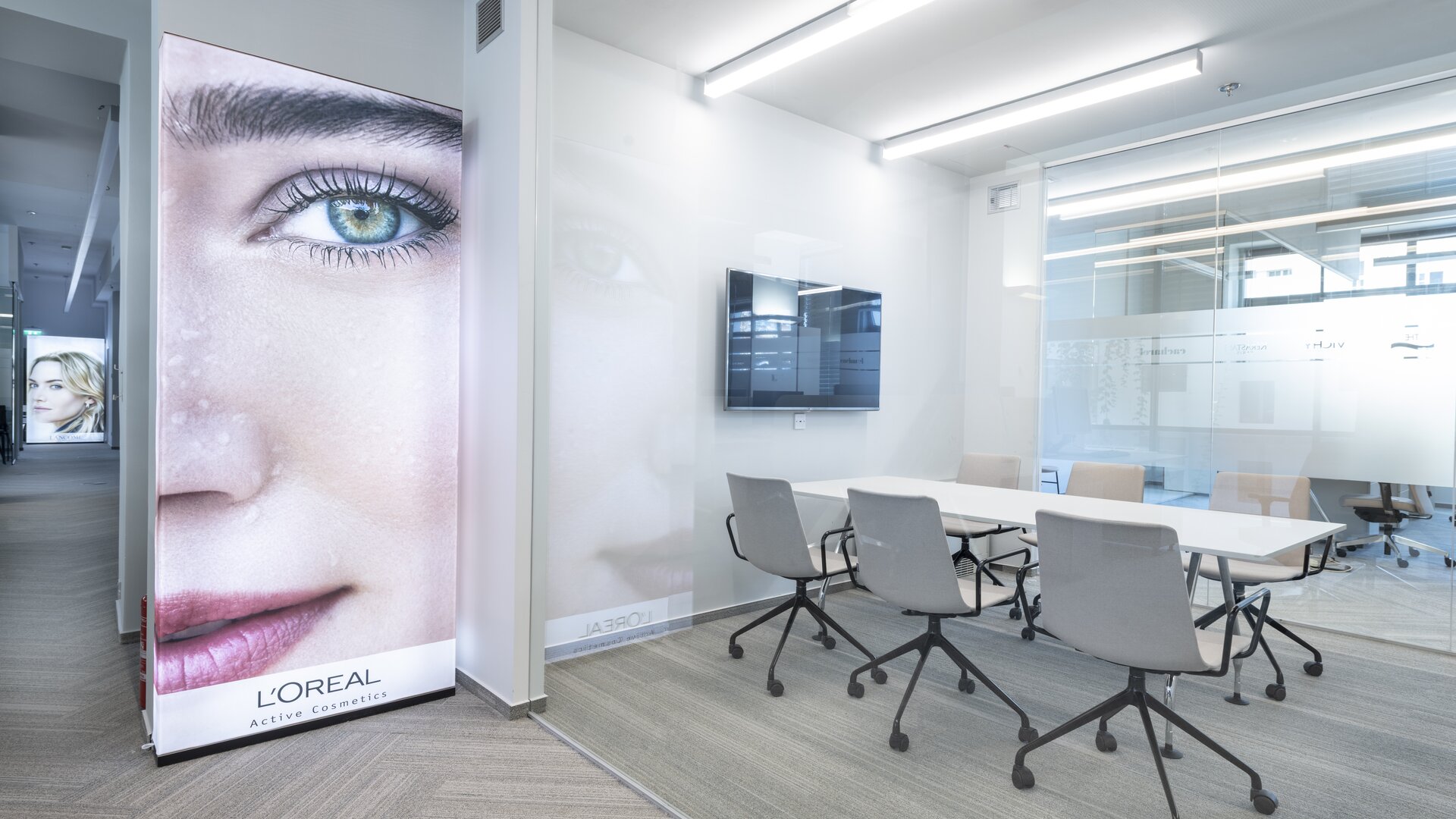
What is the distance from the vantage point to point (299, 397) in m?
2.90

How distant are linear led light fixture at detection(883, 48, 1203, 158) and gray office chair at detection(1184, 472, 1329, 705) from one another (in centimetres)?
110

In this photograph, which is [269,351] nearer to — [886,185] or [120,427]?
[120,427]

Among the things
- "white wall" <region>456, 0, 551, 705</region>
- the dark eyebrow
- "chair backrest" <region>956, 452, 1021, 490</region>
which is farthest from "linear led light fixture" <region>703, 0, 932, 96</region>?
"chair backrest" <region>956, 452, 1021, 490</region>

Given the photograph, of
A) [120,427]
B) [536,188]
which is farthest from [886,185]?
[120,427]

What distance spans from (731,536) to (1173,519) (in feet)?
6.40

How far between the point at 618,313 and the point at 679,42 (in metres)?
1.19

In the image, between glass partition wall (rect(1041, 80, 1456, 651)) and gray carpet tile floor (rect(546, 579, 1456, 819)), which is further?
gray carpet tile floor (rect(546, 579, 1456, 819))

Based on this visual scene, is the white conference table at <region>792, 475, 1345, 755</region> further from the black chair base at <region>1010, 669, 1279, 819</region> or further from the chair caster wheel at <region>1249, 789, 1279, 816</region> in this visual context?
the chair caster wheel at <region>1249, 789, 1279, 816</region>

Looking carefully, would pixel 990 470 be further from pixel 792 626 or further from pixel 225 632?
pixel 225 632

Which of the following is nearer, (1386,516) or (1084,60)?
(1386,516)

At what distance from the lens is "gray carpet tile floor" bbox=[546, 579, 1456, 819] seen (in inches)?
79.1

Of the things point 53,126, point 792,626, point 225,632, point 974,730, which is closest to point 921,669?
point 974,730

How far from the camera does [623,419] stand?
3348 millimetres

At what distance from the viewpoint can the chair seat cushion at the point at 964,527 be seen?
2547mm
